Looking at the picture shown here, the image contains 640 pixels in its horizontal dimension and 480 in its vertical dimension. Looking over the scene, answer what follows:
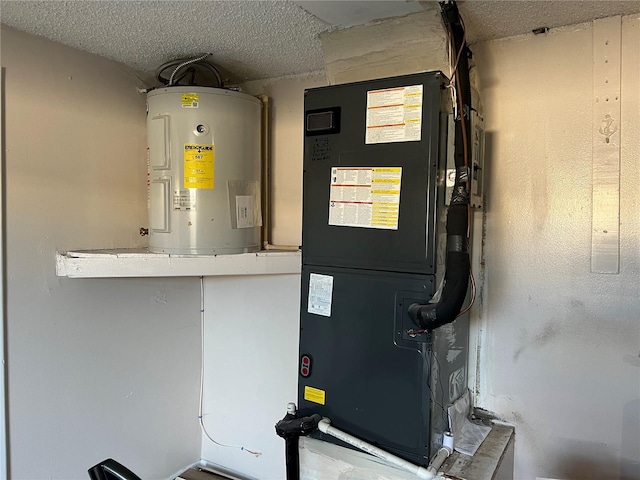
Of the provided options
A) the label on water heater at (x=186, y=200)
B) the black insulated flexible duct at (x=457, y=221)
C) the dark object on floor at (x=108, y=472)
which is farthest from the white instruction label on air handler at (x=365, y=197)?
the dark object on floor at (x=108, y=472)

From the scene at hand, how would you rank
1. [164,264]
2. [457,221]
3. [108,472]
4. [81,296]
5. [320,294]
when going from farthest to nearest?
[81,296] → [164,264] → [320,294] → [457,221] → [108,472]

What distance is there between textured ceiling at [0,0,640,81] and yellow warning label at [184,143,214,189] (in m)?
0.39

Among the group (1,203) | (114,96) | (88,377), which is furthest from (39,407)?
(114,96)

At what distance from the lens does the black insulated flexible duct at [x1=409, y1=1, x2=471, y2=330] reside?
4.29 feet

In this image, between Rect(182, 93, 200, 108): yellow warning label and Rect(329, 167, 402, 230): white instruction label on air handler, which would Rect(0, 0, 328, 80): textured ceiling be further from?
Rect(329, 167, 402, 230): white instruction label on air handler

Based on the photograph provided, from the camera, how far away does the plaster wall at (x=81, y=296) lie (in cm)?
171

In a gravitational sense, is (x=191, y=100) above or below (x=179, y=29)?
below

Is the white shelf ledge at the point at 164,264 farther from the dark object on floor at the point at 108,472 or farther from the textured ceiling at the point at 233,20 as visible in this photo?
the dark object on floor at the point at 108,472

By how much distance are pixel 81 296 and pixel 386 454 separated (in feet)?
4.39

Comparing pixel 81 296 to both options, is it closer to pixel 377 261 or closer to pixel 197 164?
pixel 197 164

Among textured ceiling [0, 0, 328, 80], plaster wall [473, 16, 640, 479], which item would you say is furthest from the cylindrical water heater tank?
plaster wall [473, 16, 640, 479]

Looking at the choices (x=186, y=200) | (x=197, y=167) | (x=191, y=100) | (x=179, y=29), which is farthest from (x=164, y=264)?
(x=179, y=29)

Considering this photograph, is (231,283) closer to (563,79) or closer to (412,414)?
(412,414)

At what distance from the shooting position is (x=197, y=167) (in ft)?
5.99
